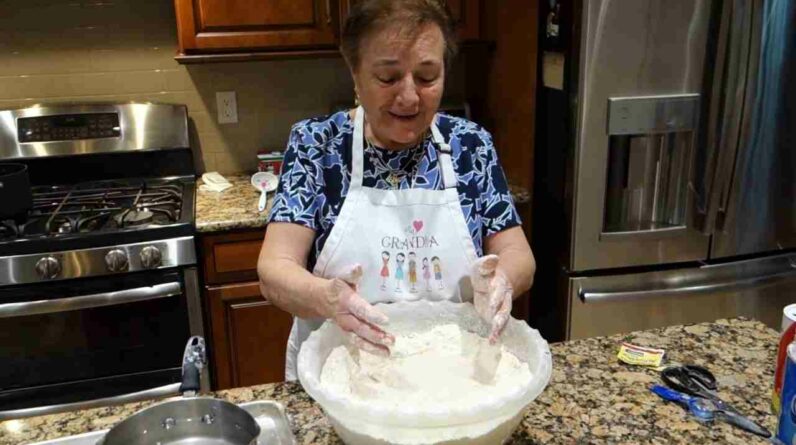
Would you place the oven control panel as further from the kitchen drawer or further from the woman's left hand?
the woman's left hand

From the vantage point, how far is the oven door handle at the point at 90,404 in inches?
81.1

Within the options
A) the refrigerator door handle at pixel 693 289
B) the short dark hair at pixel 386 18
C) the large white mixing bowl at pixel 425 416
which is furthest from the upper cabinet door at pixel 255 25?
the large white mixing bowl at pixel 425 416

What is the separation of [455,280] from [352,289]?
427mm

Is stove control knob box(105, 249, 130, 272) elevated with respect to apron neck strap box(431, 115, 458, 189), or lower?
lower

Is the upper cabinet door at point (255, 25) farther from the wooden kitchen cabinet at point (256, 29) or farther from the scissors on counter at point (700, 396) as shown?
the scissors on counter at point (700, 396)

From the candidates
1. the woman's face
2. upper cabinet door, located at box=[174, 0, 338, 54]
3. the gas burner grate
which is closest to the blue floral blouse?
the woman's face

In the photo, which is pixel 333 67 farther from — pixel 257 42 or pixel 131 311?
pixel 131 311

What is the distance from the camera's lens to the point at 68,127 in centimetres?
244

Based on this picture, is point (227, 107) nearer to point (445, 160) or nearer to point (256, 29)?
point (256, 29)

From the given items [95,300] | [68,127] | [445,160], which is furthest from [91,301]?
[445,160]

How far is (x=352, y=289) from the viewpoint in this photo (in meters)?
0.99

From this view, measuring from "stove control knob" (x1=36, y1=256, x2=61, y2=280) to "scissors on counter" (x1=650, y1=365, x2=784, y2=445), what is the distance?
166cm

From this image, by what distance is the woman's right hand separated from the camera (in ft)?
3.13

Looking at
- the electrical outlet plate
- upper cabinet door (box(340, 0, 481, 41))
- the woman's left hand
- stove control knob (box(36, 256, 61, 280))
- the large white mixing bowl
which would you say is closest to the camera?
the large white mixing bowl
